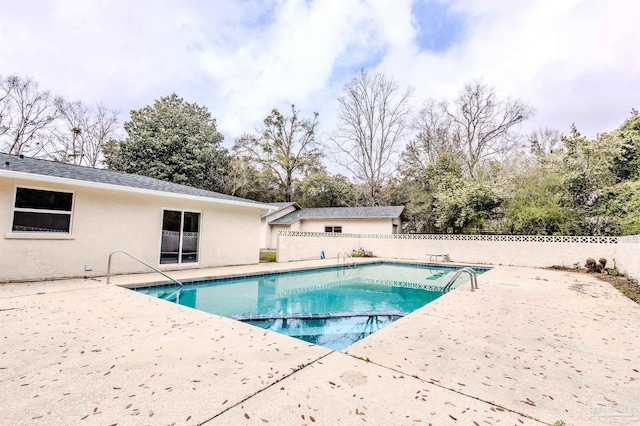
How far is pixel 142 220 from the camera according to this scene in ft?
28.4

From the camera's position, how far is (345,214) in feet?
66.8

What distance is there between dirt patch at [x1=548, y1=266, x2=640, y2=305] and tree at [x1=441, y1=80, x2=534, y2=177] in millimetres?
12891

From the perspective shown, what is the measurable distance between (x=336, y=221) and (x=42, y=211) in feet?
51.1

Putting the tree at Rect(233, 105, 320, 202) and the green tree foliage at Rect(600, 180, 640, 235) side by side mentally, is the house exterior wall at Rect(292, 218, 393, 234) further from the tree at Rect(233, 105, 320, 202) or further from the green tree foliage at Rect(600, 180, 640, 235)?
the green tree foliage at Rect(600, 180, 640, 235)

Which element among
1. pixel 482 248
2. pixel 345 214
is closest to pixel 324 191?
pixel 345 214

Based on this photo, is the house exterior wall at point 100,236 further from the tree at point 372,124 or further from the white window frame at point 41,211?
the tree at point 372,124

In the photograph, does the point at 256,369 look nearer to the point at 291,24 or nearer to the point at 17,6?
the point at 291,24

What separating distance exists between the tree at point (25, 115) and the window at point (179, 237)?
1989 cm

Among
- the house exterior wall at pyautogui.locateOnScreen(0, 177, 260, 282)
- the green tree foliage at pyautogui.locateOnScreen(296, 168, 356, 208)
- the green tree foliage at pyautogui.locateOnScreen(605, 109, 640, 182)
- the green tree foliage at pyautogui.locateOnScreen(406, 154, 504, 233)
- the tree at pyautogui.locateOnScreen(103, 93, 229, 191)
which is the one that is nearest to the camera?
the house exterior wall at pyautogui.locateOnScreen(0, 177, 260, 282)

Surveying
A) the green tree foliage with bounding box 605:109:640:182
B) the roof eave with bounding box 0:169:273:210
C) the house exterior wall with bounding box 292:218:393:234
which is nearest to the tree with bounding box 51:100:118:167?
the house exterior wall with bounding box 292:218:393:234

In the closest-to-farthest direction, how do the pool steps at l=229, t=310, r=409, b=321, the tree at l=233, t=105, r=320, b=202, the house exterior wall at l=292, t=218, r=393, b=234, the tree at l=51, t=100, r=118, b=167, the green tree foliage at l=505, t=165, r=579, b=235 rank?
the pool steps at l=229, t=310, r=409, b=321 → the green tree foliage at l=505, t=165, r=579, b=235 → the house exterior wall at l=292, t=218, r=393, b=234 → the tree at l=51, t=100, r=118, b=167 → the tree at l=233, t=105, r=320, b=202

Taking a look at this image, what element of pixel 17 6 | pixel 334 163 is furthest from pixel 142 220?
pixel 334 163

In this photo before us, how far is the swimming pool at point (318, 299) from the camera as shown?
5.39m

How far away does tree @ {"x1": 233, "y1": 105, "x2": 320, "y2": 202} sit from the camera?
2739 centimetres
